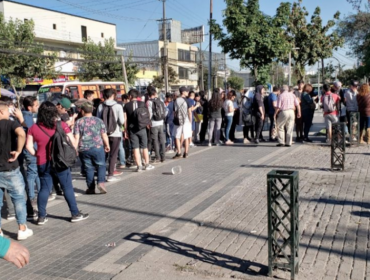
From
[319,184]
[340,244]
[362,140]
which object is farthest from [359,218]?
[362,140]

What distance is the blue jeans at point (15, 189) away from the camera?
5168mm

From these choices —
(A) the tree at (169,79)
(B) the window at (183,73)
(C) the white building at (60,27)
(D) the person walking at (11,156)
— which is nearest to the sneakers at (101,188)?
(D) the person walking at (11,156)

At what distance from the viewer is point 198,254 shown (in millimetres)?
4547

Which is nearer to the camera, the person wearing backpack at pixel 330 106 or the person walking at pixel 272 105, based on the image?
the person wearing backpack at pixel 330 106

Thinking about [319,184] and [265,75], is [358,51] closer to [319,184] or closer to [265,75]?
[265,75]

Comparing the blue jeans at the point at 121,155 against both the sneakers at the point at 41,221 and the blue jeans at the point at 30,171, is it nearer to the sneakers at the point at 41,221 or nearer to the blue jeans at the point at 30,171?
the blue jeans at the point at 30,171

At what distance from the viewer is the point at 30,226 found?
5883 millimetres

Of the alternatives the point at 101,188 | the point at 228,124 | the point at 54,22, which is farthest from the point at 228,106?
the point at 54,22

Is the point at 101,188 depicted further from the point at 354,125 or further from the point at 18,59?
the point at 18,59

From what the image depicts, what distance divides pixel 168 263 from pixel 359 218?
106 inches

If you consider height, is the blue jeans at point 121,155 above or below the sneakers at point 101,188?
above

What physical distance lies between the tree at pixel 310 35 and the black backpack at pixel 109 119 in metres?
26.0

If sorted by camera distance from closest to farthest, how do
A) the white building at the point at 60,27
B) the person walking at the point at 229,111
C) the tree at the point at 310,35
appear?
the person walking at the point at 229,111, the tree at the point at 310,35, the white building at the point at 60,27

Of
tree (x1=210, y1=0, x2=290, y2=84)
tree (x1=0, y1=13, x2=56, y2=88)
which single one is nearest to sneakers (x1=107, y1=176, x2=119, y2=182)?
tree (x1=210, y1=0, x2=290, y2=84)
